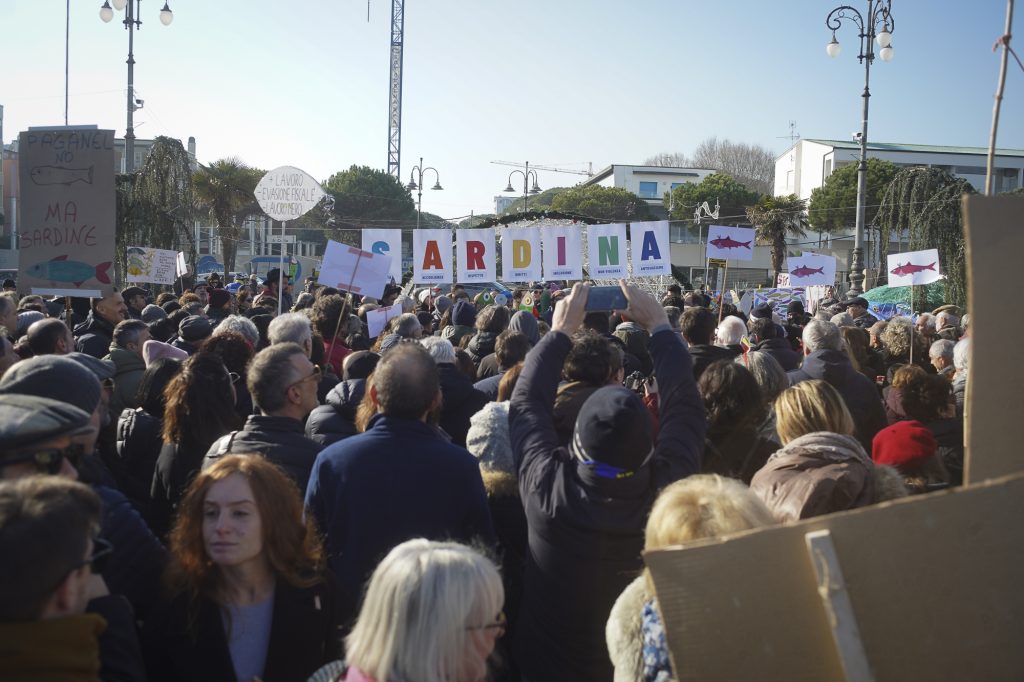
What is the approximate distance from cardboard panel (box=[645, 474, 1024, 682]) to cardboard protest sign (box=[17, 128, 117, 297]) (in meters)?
6.72

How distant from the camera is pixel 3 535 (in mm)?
1543

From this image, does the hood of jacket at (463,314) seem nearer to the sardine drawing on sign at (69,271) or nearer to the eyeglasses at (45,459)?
the sardine drawing on sign at (69,271)

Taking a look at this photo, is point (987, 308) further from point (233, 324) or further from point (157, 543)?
point (233, 324)

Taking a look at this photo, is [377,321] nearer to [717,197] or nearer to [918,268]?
[918,268]

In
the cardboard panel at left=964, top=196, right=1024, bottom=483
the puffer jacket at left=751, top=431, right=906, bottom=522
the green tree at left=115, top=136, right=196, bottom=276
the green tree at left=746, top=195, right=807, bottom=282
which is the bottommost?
the puffer jacket at left=751, top=431, right=906, bottom=522

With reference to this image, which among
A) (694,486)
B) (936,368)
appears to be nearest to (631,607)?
(694,486)

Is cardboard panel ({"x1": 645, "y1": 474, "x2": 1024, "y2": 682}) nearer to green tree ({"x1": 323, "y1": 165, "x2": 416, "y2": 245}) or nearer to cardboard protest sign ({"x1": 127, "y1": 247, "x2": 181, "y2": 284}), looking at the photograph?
cardboard protest sign ({"x1": 127, "y1": 247, "x2": 181, "y2": 284})

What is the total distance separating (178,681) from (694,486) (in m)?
1.52

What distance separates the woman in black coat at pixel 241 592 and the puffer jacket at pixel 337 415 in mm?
1689

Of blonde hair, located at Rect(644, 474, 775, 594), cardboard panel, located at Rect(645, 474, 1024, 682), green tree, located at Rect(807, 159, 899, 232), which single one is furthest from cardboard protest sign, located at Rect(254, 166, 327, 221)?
green tree, located at Rect(807, 159, 899, 232)

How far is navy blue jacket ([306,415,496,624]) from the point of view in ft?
9.69

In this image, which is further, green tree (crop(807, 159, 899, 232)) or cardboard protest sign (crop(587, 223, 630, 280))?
green tree (crop(807, 159, 899, 232))

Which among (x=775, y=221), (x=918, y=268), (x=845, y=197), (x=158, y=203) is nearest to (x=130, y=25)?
(x=158, y=203)

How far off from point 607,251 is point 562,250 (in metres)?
0.74
